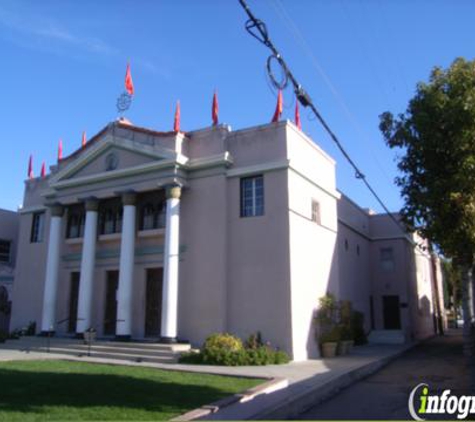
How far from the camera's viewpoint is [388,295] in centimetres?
2864

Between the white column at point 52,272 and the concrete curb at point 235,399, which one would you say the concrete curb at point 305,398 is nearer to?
the concrete curb at point 235,399

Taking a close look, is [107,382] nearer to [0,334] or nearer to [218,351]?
[218,351]

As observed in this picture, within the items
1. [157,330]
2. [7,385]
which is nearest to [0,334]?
[157,330]

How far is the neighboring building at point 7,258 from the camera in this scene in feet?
83.8

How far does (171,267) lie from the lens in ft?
56.6

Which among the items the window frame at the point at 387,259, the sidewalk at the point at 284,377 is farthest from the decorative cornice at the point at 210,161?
the window frame at the point at 387,259

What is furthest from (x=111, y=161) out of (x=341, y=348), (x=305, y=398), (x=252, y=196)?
(x=305, y=398)

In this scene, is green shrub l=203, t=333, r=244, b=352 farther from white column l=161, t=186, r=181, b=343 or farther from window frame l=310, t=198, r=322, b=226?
window frame l=310, t=198, r=322, b=226

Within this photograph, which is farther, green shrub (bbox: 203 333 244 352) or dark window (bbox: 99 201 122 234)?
dark window (bbox: 99 201 122 234)

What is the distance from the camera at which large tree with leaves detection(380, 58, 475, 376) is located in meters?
13.7

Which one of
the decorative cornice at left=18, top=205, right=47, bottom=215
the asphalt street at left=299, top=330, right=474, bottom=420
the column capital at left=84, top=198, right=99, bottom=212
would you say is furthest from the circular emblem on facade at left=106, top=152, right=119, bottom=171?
the asphalt street at left=299, top=330, right=474, bottom=420

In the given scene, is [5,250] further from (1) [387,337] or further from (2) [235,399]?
(2) [235,399]

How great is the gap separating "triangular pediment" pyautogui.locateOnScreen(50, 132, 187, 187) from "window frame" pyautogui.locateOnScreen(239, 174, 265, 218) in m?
2.61

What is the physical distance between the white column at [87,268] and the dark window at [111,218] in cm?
79
